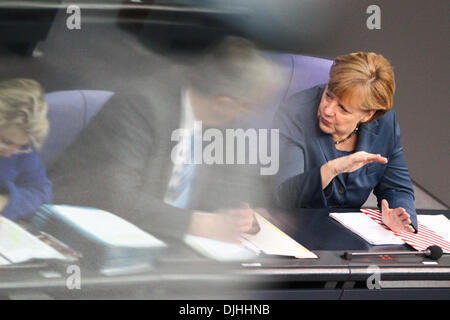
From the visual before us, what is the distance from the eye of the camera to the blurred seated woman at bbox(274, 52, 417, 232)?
2314 mm

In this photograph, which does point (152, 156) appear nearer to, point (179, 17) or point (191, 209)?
point (191, 209)

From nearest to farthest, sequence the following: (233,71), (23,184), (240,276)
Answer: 1. (240,276)
2. (23,184)
3. (233,71)

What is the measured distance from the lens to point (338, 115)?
2312mm

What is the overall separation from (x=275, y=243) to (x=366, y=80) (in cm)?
77

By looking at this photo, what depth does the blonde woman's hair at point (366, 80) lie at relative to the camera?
7.54 feet

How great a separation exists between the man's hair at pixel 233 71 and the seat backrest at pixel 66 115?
0.34 meters

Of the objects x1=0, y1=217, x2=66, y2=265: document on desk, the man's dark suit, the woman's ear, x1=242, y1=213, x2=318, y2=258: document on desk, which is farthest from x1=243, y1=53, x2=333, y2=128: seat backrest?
x1=0, y1=217, x2=66, y2=265: document on desk

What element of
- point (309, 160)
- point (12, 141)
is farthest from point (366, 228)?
point (12, 141)

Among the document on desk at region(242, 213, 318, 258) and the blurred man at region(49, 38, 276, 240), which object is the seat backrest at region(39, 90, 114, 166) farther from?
the document on desk at region(242, 213, 318, 258)

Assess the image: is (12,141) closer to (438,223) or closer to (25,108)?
(25,108)

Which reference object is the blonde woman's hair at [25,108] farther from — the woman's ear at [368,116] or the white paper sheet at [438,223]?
the white paper sheet at [438,223]

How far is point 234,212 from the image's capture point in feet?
7.04
